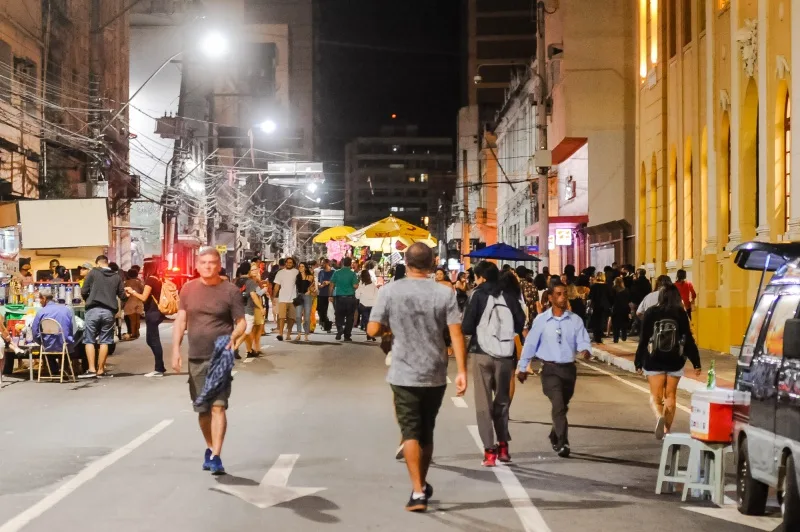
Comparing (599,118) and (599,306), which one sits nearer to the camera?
(599,306)

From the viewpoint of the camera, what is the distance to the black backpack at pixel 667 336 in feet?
38.3

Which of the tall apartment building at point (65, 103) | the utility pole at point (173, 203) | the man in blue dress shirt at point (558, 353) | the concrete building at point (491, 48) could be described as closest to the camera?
the man in blue dress shirt at point (558, 353)

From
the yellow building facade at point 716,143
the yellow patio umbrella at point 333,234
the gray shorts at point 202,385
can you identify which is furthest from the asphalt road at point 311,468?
the yellow patio umbrella at point 333,234

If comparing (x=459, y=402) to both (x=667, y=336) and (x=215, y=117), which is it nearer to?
(x=667, y=336)

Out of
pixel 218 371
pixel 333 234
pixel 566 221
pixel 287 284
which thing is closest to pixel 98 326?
pixel 287 284

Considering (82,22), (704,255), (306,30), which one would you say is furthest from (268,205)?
(704,255)

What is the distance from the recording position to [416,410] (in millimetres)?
8328

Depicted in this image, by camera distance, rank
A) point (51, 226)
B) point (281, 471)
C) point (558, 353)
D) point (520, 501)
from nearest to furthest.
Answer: point (520, 501) < point (281, 471) < point (558, 353) < point (51, 226)

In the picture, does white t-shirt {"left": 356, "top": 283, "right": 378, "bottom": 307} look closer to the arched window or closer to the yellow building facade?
the yellow building facade

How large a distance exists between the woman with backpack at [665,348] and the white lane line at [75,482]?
5.12 m

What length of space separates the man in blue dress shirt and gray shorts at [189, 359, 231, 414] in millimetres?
2842

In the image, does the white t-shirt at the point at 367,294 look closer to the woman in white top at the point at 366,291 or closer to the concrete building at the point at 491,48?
the woman in white top at the point at 366,291

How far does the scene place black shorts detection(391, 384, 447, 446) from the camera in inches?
328

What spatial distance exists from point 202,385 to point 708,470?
4.18 m
